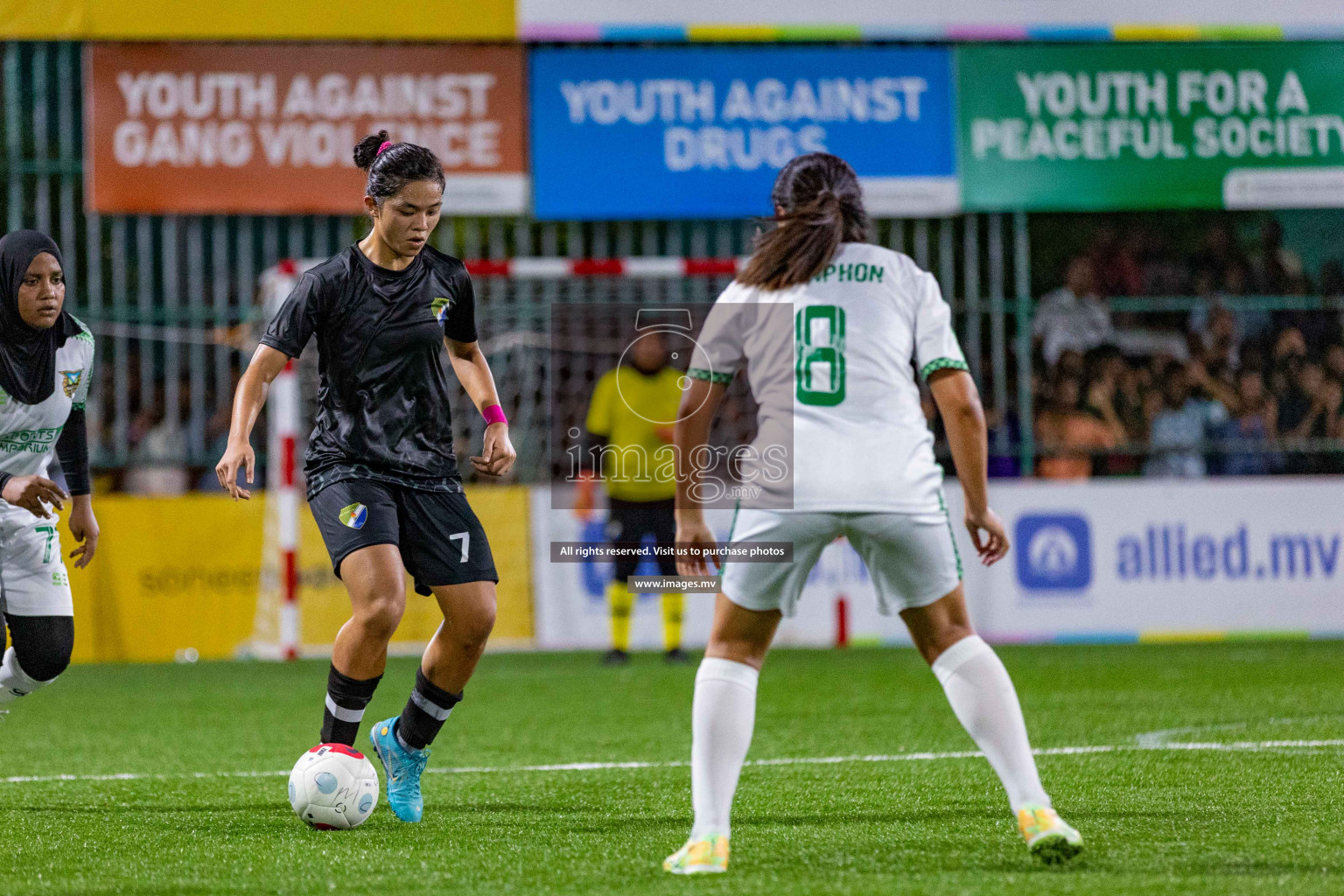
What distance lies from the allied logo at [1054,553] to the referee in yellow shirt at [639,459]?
9.50 ft

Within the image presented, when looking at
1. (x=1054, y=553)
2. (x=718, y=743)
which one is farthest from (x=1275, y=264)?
(x=718, y=743)

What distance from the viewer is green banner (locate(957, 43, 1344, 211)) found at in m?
13.7

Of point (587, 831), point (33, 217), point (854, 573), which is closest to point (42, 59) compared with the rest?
point (33, 217)

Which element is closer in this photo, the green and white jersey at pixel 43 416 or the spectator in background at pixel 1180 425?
the green and white jersey at pixel 43 416

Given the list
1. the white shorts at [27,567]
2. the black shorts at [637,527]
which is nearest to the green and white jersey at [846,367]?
the white shorts at [27,567]

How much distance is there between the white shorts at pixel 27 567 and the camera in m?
5.88

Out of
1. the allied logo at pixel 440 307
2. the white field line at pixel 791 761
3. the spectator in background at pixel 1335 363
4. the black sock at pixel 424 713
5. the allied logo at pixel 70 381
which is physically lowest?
the white field line at pixel 791 761

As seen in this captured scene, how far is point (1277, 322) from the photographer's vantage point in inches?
545

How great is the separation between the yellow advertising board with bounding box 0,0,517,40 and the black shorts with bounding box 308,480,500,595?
861cm

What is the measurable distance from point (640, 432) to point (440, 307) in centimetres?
610

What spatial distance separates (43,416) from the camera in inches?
229

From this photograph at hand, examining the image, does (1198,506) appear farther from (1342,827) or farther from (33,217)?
(33,217)

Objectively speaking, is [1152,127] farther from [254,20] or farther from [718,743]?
[718,743]

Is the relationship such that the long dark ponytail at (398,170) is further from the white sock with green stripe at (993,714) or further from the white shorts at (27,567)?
the white sock with green stripe at (993,714)
